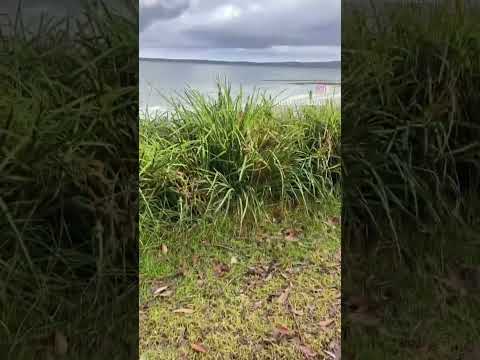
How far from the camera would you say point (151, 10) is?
4.81 ft

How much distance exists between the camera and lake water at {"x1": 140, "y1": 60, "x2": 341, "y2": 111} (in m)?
1.50

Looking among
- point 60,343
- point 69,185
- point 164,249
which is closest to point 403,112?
point 164,249

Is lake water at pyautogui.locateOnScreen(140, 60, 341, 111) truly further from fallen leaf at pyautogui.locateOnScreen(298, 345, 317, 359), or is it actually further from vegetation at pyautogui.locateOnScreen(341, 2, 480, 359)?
fallen leaf at pyautogui.locateOnScreen(298, 345, 317, 359)

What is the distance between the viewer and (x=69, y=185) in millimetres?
1198

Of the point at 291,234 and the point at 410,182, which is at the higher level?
the point at 410,182

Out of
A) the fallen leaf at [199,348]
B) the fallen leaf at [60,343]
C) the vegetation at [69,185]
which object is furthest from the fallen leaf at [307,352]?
the fallen leaf at [60,343]

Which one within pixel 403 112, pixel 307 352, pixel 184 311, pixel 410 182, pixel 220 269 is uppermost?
pixel 403 112

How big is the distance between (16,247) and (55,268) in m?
0.10

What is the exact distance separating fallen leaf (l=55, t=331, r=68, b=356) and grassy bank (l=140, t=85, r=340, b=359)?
266 mm

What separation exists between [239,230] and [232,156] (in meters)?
0.21

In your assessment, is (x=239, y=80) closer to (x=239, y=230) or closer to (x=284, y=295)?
(x=239, y=230)

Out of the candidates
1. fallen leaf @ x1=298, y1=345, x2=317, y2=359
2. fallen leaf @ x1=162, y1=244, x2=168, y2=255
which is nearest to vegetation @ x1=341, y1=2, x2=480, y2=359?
fallen leaf @ x1=298, y1=345, x2=317, y2=359

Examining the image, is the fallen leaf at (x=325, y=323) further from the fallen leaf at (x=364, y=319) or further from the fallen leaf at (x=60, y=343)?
the fallen leaf at (x=60, y=343)

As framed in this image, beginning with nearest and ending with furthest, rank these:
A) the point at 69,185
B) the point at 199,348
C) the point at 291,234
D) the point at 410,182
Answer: the point at 69,185, the point at 410,182, the point at 199,348, the point at 291,234
